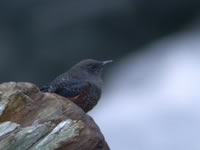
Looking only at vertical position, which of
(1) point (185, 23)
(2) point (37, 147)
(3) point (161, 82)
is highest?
(2) point (37, 147)

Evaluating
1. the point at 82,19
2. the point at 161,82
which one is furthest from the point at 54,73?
the point at 161,82

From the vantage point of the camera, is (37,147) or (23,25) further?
(23,25)

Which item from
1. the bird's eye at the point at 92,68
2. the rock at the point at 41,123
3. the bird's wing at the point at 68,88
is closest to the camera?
the rock at the point at 41,123

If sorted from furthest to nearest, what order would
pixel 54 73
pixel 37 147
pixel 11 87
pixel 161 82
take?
pixel 161 82 < pixel 54 73 < pixel 11 87 < pixel 37 147

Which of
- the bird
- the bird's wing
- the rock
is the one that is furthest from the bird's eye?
the rock

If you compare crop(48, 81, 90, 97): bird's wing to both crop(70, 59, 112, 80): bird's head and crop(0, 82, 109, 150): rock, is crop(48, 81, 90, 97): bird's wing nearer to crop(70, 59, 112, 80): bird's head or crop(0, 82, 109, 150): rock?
crop(70, 59, 112, 80): bird's head

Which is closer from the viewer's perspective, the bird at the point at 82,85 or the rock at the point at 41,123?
the rock at the point at 41,123

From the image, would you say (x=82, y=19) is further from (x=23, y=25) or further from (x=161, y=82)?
→ (x=161, y=82)

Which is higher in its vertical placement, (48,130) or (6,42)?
(48,130)

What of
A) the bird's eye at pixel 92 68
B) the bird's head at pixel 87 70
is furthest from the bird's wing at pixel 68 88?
the bird's eye at pixel 92 68

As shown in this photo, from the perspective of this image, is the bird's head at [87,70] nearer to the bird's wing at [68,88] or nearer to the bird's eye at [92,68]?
the bird's eye at [92,68]
